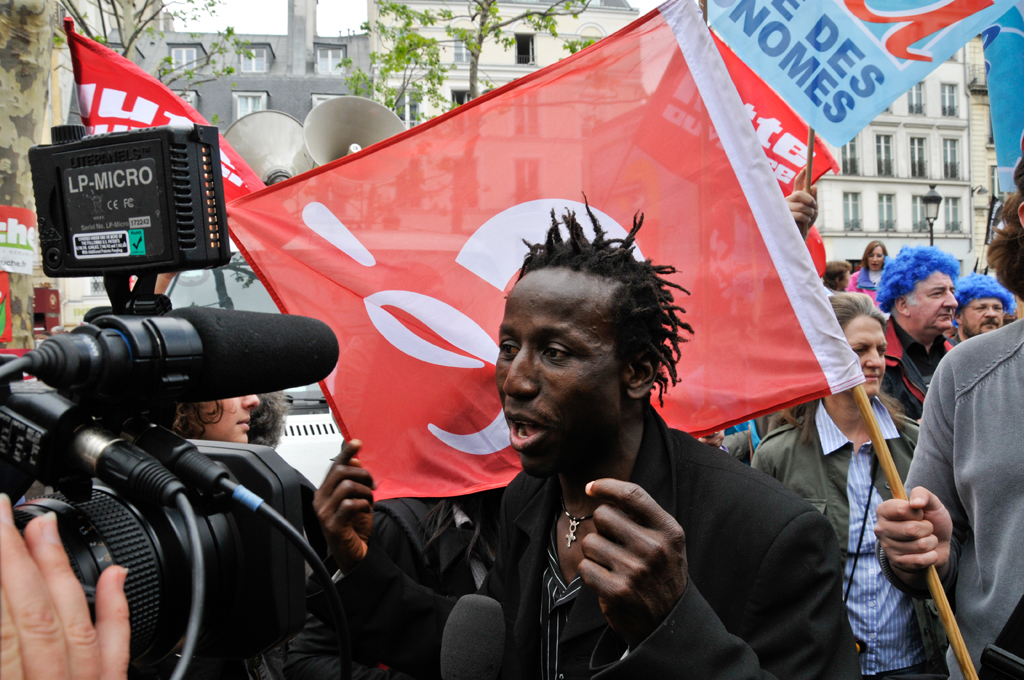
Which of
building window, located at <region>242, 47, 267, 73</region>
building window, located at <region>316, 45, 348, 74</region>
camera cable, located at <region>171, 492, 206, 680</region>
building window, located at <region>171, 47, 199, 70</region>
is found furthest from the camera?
building window, located at <region>316, 45, 348, 74</region>

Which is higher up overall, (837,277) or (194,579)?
(837,277)

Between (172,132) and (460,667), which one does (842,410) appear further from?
(172,132)

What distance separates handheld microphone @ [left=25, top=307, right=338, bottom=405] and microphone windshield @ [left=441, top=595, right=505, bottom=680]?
573 millimetres

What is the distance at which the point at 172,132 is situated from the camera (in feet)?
3.57

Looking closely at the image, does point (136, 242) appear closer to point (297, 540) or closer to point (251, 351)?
point (251, 351)

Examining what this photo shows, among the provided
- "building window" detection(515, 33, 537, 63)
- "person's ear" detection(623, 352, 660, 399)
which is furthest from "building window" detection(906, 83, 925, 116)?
"person's ear" detection(623, 352, 660, 399)

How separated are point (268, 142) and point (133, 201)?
8208 millimetres

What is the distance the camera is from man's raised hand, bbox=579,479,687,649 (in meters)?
1.35

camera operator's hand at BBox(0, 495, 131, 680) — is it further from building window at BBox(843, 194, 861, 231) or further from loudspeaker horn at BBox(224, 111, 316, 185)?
building window at BBox(843, 194, 861, 231)

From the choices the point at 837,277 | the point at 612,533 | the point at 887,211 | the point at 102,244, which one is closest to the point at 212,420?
the point at 102,244

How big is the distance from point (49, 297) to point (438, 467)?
70.4 ft

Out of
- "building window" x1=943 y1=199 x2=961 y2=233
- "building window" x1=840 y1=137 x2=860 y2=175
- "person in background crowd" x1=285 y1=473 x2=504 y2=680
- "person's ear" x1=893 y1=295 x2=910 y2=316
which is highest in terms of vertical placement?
"building window" x1=840 y1=137 x2=860 y2=175

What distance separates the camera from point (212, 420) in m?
2.87

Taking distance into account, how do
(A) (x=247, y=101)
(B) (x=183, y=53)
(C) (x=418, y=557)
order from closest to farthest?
(C) (x=418, y=557) < (A) (x=247, y=101) < (B) (x=183, y=53)
